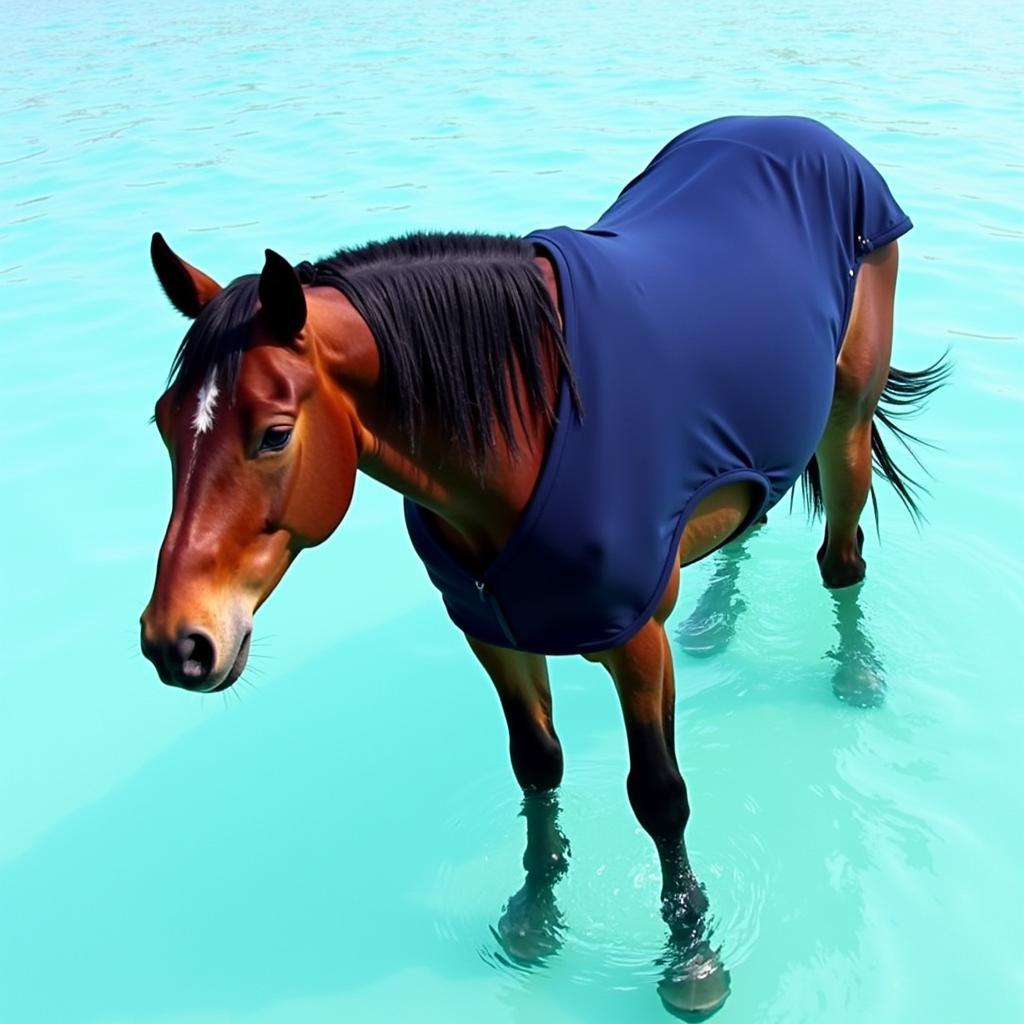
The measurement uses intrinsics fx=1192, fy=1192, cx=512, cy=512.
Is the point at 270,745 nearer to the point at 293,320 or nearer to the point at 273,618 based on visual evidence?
the point at 273,618

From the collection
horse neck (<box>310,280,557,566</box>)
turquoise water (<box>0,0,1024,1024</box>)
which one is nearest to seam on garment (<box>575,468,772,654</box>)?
horse neck (<box>310,280,557,566</box>)

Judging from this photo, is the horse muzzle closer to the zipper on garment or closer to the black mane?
the black mane

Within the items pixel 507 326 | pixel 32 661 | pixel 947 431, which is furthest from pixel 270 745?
pixel 947 431

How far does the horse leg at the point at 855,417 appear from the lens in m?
2.78

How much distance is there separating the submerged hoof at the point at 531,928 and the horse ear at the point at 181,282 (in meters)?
1.43

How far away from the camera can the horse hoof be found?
2295 mm

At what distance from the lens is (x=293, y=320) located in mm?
1536

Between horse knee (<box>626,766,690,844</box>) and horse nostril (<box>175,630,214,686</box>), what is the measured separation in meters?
1.00

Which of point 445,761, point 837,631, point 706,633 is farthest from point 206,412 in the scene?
point 837,631

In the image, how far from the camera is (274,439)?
1.54 metres

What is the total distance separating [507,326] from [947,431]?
2.95 m

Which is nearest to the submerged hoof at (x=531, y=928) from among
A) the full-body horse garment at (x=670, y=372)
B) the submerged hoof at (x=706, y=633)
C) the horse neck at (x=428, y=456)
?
the full-body horse garment at (x=670, y=372)

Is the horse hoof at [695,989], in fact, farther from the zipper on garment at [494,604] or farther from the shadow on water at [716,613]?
the shadow on water at [716,613]

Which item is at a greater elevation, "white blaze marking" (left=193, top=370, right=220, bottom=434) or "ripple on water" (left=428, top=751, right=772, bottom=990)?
"white blaze marking" (left=193, top=370, right=220, bottom=434)
